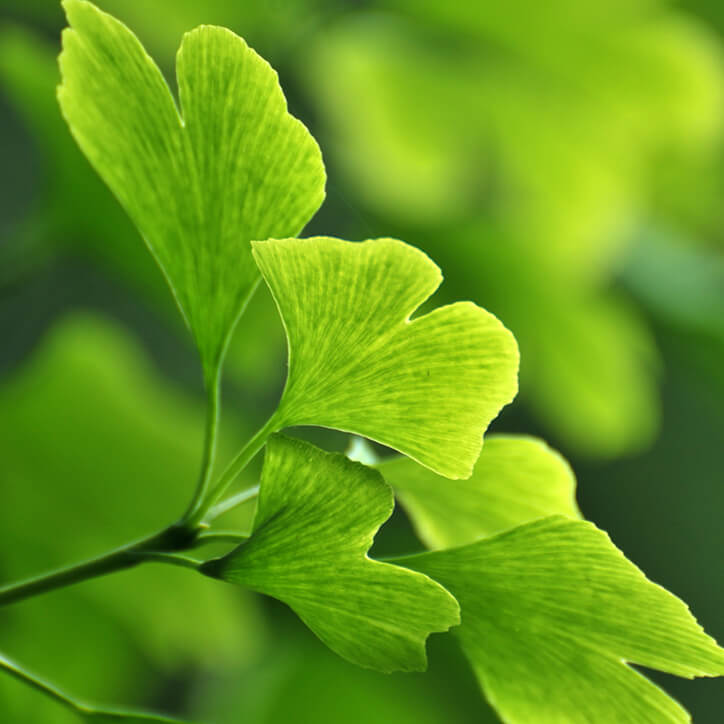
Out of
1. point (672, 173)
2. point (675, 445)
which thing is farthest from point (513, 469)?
point (675, 445)

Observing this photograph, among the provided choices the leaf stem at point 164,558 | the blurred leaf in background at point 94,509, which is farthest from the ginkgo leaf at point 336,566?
the blurred leaf in background at point 94,509

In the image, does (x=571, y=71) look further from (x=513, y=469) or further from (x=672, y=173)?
(x=513, y=469)

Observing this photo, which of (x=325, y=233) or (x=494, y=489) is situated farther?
(x=325, y=233)

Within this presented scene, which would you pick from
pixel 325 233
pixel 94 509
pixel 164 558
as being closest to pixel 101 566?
pixel 164 558

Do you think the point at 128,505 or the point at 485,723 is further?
the point at 485,723

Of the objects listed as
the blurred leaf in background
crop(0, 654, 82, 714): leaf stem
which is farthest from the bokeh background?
crop(0, 654, 82, 714): leaf stem

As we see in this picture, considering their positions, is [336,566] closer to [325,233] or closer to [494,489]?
[494,489]

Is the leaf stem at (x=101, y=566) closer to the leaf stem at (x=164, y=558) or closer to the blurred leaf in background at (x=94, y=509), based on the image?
the leaf stem at (x=164, y=558)
